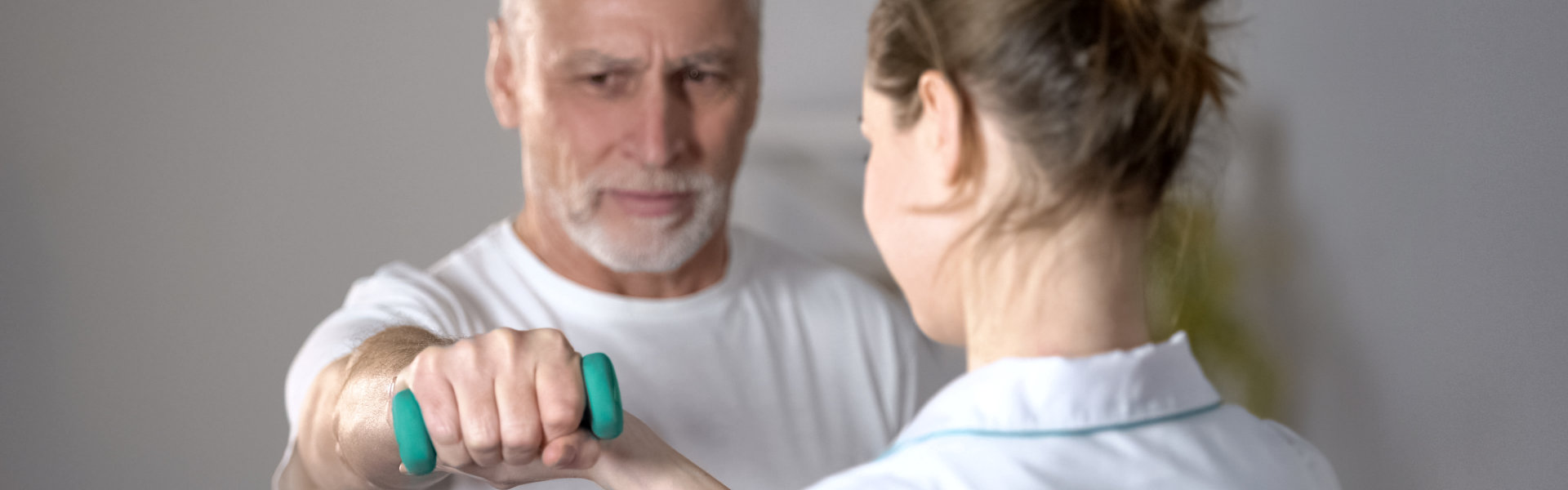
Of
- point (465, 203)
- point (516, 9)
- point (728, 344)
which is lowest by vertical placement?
point (728, 344)

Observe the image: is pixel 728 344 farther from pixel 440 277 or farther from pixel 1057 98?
pixel 1057 98

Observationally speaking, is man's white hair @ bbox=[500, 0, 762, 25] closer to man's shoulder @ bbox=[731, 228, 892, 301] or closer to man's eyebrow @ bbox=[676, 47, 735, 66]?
man's eyebrow @ bbox=[676, 47, 735, 66]

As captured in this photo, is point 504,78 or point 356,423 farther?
point 504,78

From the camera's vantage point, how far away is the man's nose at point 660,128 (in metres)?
1.07

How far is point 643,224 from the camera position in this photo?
3.67ft

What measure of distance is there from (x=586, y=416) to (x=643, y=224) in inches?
20.3

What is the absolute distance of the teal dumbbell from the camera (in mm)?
573

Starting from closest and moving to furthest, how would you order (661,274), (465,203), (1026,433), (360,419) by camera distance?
(1026,433)
(360,419)
(661,274)
(465,203)

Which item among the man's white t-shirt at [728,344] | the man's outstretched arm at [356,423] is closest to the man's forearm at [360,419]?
the man's outstretched arm at [356,423]

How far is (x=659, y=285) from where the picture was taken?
3.81 feet

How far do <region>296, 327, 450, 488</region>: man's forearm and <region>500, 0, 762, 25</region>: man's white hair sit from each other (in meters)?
0.41

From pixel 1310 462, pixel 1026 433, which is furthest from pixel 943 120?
pixel 1310 462

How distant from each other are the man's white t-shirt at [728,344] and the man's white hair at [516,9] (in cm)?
21

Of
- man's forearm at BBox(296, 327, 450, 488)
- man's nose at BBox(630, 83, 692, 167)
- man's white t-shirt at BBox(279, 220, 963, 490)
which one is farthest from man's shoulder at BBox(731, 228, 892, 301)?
man's forearm at BBox(296, 327, 450, 488)
